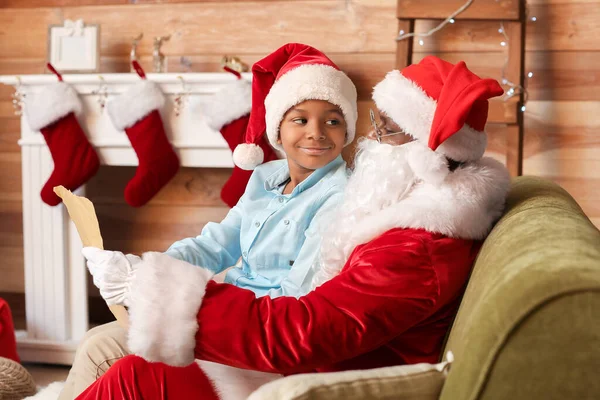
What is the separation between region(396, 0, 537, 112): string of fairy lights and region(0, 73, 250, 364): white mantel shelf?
37.9 inches

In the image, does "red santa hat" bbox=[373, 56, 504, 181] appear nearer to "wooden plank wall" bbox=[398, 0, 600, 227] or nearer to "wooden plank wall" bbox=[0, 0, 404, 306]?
"wooden plank wall" bbox=[398, 0, 600, 227]

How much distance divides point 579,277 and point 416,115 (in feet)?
1.85

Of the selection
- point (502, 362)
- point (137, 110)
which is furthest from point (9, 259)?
point (502, 362)

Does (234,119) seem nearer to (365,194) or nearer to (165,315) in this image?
(365,194)

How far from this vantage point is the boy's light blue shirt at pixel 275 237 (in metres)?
1.53

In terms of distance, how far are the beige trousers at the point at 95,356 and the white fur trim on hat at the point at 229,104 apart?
1.22 metres

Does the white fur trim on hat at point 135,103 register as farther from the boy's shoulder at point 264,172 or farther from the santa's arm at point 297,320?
the santa's arm at point 297,320

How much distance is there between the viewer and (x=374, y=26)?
2.74 meters

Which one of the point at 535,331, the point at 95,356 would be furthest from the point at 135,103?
the point at 535,331

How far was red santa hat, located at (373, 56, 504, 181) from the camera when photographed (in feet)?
3.78

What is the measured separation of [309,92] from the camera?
5.57ft

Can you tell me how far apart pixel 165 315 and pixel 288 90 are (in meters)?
0.83

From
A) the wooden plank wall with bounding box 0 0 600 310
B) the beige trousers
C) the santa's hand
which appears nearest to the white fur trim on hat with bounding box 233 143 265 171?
the beige trousers

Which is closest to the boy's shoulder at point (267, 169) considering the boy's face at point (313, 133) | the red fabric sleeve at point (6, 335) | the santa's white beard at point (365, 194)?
the boy's face at point (313, 133)
